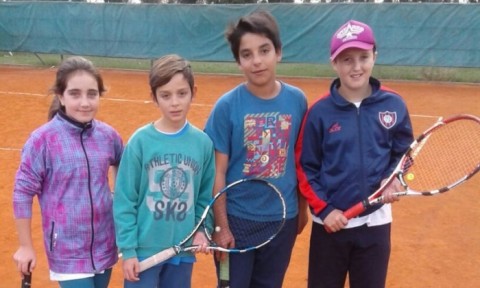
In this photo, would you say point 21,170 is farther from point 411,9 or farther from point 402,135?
point 411,9

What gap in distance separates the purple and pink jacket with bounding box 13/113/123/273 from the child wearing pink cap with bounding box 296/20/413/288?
0.87m

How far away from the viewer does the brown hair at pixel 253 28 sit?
2355 millimetres

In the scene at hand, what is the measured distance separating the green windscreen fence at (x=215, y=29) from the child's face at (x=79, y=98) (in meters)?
11.7

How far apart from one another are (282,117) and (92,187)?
0.85 meters

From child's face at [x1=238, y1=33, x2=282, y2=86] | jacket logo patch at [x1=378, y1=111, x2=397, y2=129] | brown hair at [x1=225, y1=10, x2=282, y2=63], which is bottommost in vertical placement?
jacket logo patch at [x1=378, y1=111, x2=397, y2=129]

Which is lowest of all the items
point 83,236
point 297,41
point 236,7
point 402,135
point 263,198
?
point 83,236

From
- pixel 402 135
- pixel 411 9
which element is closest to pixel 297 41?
pixel 411 9

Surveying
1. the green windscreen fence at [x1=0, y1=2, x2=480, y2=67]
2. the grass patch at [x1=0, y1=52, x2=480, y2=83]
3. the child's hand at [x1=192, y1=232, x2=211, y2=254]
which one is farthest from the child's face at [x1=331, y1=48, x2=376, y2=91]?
the grass patch at [x1=0, y1=52, x2=480, y2=83]

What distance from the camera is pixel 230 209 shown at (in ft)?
8.13

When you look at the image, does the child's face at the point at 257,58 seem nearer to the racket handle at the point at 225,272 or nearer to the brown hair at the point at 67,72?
the brown hair at the point at 67,72

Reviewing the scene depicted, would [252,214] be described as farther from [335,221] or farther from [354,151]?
[354,151]

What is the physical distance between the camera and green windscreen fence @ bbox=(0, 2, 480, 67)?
1272cm

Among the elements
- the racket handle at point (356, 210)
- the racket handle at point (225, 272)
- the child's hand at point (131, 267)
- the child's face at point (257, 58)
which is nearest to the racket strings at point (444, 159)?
the racket handle at point (356, 210)

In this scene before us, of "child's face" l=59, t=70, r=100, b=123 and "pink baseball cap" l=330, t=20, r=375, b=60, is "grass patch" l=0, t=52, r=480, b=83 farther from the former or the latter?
"child's face" l=59, t=70, r=100, b=123
